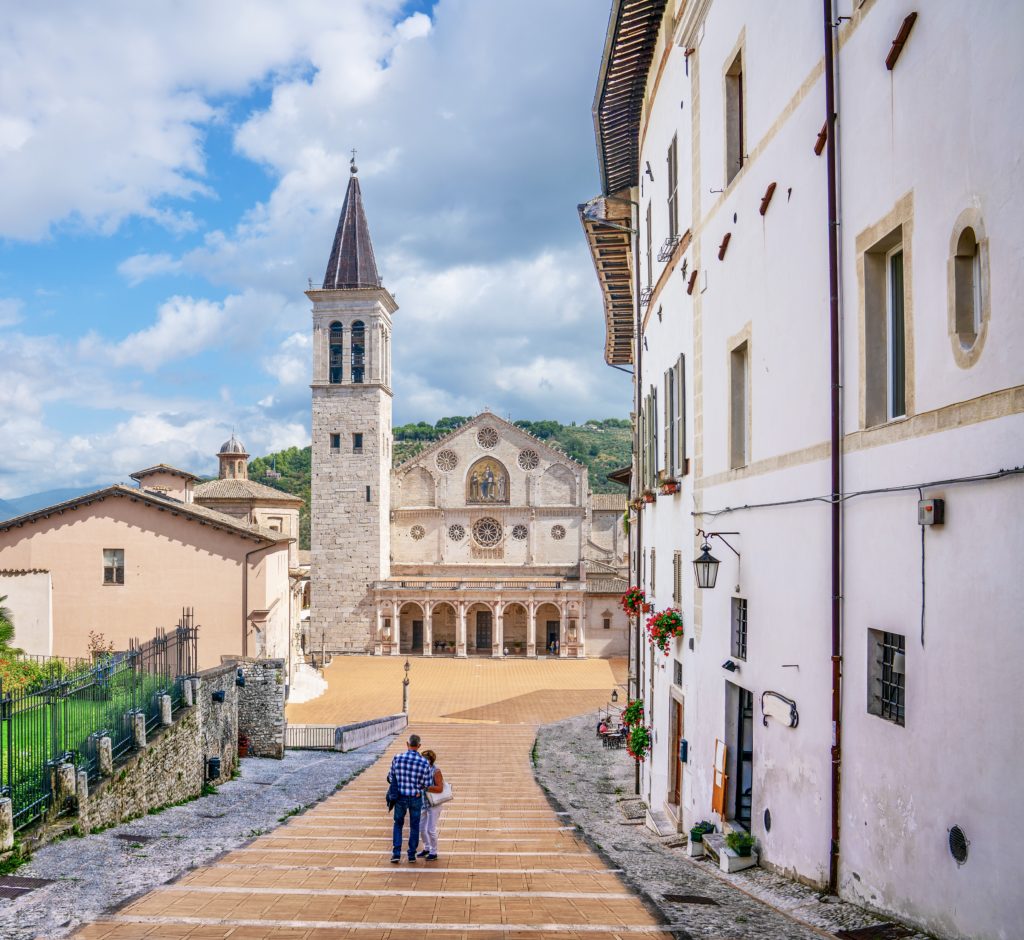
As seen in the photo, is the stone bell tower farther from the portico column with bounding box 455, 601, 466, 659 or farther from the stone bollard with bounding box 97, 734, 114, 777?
the stone bollard with bounding box 97, 734, 114, 777

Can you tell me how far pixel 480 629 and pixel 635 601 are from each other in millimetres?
39869

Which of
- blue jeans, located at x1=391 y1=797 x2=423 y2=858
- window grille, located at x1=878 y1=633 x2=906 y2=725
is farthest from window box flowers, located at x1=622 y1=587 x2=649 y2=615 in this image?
window grille, located at x1=878 y1=633 x2=906 y2=725

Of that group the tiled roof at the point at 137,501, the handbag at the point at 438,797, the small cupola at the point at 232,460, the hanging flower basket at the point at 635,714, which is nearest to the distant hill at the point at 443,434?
the small cupola at the point at 232,460

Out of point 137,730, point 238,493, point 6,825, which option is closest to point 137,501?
point 137,730

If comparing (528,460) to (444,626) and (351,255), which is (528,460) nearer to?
(444,626)

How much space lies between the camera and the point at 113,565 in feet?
93.4

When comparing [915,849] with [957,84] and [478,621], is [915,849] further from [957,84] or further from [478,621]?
[478,621]

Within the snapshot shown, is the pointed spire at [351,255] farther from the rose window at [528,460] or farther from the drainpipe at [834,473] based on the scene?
the drainpipe at [834,473]

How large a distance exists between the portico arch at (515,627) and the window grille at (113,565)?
28.4 metres

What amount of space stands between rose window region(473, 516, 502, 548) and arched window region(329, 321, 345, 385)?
11.7m

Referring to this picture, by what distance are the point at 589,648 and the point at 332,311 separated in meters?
24.1

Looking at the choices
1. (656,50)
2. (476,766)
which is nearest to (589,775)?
(476,766)

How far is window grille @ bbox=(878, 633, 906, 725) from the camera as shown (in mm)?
5941

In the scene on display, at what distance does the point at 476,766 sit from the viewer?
2111cm
